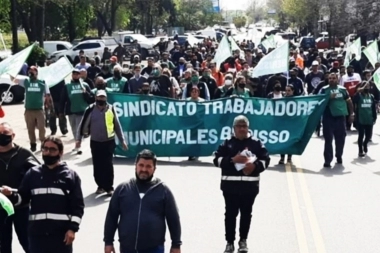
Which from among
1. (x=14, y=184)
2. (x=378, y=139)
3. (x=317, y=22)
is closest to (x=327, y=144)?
(x=378, y=139)

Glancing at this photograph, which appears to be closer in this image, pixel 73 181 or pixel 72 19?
pixel 73 181

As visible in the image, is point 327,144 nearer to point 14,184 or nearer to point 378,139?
point 378,139

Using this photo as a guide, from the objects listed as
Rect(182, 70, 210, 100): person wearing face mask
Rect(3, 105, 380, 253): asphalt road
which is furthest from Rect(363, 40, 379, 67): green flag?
Rect(182, 70, 210, 100): person wearing face mask

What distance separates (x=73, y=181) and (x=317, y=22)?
6986cm

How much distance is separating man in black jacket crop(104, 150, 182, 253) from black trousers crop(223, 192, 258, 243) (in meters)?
2.31

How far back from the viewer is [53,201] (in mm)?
6648

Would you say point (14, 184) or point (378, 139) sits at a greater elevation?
point (14, 184)

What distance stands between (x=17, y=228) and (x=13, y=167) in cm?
70

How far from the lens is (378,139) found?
1839 cm

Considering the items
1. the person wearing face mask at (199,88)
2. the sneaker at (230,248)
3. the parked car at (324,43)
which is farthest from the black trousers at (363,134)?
the parked car at (324,43)

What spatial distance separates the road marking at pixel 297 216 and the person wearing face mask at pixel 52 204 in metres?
3.28

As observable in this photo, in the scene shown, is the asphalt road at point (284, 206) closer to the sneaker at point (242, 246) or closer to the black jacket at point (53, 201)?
the sneaker at point (242, 246)

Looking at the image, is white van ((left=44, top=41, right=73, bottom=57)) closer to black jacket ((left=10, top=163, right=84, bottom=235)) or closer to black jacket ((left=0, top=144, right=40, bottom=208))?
black jacket ((left=0, top=144, right=40, bottom=208))

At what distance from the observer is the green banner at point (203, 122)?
48.8ft
